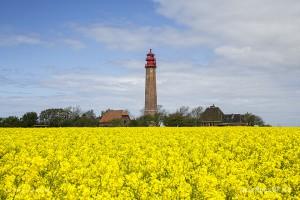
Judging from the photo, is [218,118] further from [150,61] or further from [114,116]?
[114,116]

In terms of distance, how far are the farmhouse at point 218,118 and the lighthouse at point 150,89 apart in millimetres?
8228

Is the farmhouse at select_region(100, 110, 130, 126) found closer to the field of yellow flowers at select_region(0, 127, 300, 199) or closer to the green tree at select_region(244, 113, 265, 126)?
the green tree at select_region(244, 113, 265, 126)

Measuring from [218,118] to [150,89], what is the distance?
12.0 metres

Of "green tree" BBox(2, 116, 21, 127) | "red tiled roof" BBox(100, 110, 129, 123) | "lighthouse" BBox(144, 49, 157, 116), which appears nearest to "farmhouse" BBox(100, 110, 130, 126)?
"red tiled roof" BBox(100, 110, 129, 123)

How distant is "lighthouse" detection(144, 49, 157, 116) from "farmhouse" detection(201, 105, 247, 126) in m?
8.23

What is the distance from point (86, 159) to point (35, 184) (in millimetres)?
2931

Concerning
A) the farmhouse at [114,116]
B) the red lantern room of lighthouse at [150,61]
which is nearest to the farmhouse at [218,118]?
the red lantern room of lighthouse at [150,61]

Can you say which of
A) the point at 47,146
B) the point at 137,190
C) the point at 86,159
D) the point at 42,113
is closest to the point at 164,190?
the point at 137,190

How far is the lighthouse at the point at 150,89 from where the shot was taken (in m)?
79.5

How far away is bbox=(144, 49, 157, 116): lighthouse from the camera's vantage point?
79500 mm

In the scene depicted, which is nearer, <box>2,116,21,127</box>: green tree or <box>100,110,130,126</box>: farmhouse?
<box>2,116,21,127</box>: green tree

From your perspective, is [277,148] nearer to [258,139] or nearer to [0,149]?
[258,139]

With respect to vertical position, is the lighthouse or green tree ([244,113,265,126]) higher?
the lighthouse

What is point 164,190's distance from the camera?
827cm
